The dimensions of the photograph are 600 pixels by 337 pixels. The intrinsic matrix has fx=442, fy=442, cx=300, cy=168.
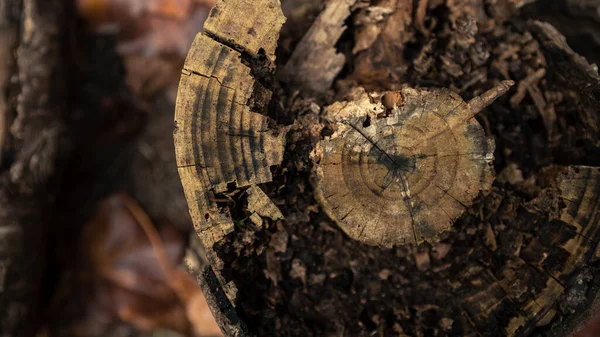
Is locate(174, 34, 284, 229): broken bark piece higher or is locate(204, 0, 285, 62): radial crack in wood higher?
locate(204, 0, 285, 62): radial crack in wood

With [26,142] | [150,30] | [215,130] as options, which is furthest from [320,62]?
[26,142]

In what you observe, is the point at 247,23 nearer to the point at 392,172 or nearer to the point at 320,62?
the point at 320,62

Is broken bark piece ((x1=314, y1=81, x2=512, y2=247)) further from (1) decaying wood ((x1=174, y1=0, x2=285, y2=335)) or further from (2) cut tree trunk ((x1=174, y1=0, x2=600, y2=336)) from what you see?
(1) decaying wood ((x1=174, y1=0, x2=285, y2=335))

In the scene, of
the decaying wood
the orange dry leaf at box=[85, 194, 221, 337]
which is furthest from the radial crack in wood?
the orange dry leaf at box=[85, 194, 221, 337]

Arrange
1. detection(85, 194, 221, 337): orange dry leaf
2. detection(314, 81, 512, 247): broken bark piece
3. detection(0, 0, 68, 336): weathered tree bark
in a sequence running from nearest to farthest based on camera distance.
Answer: detection(314, 81, 512, 247): broken bark piece < detection(0, 0, 68, 336): weathered tree bark < detection(85, 194, 221, 337): orange dry leaf

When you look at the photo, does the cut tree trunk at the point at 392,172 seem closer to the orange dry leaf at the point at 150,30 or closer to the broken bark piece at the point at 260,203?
the broken bark piece at the point at 260,203

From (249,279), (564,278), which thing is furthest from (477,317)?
(249,279)
